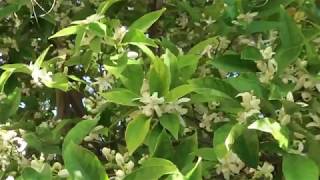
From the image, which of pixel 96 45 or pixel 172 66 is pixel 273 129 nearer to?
pixel 172 66

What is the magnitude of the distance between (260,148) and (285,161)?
10 centimetres

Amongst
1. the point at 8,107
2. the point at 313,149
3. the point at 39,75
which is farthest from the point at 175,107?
the point at 8,107

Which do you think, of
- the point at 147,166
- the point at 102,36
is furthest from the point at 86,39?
the point at 147,166

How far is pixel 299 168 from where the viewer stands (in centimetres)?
109

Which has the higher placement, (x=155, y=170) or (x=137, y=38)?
(x=137, y=38)

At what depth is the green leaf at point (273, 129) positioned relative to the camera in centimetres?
107

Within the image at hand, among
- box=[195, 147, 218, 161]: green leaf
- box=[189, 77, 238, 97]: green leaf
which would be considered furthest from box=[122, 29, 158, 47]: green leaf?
box=[195, 147, 218, 161]: green leaf

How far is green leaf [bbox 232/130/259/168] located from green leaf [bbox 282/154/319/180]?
0.06m

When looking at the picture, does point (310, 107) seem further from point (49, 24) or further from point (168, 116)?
point (49, 24)

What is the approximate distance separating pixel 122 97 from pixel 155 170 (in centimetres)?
18

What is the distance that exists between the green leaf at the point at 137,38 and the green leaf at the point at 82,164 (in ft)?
0.86

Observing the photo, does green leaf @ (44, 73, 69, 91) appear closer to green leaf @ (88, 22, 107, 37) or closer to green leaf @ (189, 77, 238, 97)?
green leaf @ (88, 22, 107, 37)

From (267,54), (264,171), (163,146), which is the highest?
(267,54)

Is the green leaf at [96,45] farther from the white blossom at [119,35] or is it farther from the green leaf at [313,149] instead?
the green leaf at [313,149]
